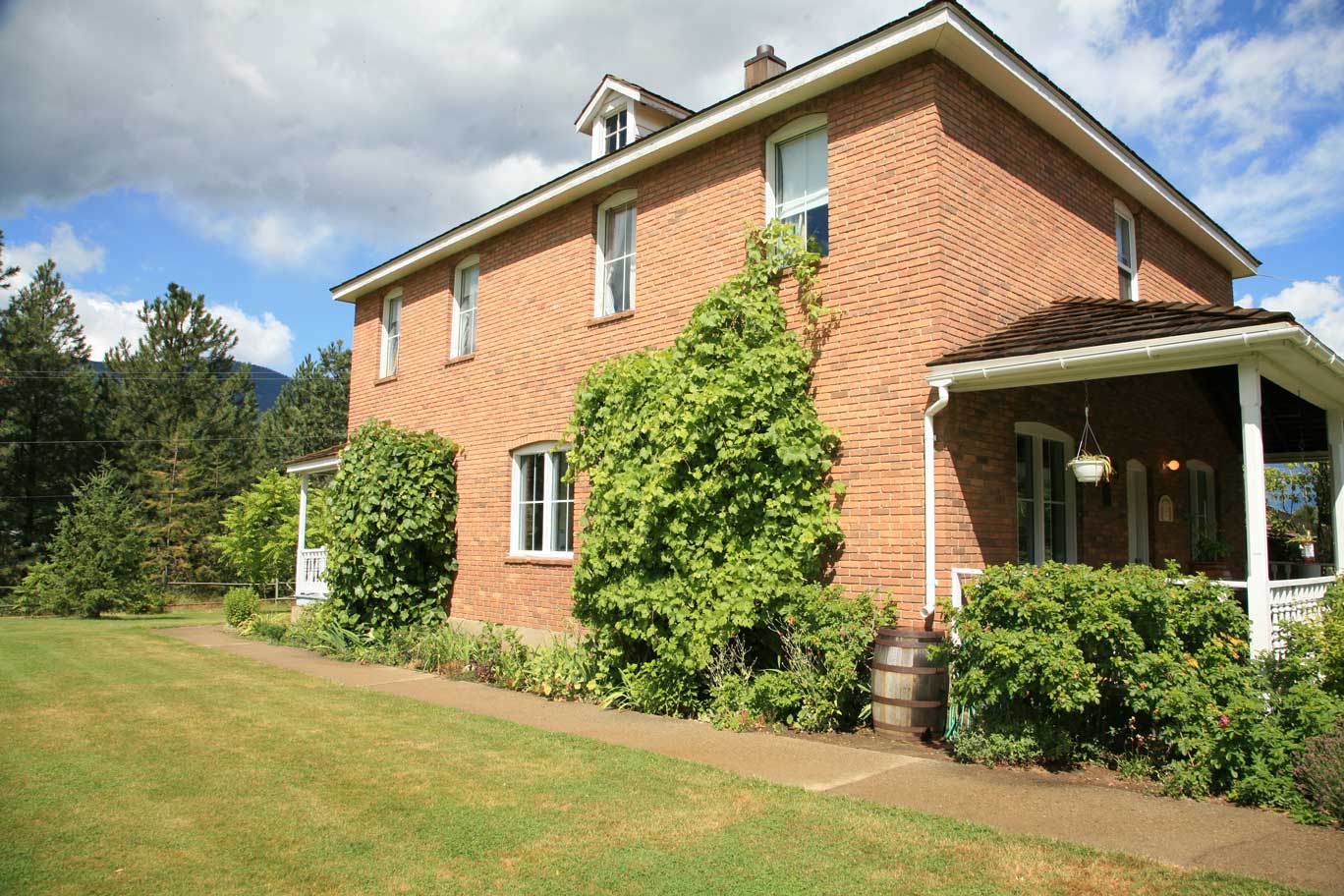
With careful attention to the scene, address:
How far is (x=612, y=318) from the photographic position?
12.2 metres

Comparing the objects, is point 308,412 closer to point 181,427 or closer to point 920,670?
point 181,427

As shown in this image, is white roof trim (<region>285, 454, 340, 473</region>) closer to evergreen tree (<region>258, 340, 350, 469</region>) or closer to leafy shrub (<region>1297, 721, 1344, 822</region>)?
leafy shrub (<region>1297, 721, 1344, 822</region>)

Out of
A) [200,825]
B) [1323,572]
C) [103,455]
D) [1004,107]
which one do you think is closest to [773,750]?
[200,825]

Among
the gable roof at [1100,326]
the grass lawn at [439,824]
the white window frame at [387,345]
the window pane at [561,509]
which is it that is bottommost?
the grass lawn at [439,824]

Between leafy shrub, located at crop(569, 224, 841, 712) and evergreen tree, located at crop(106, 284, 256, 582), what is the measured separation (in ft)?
113

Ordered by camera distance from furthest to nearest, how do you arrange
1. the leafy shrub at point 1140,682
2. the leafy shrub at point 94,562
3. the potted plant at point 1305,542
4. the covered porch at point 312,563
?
the leafy shrub at point 94,562
the covered porch at point 312,563
the potted plant at point 1305,542
the leafy shrub at point 1140,682

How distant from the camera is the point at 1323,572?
13.0 meters

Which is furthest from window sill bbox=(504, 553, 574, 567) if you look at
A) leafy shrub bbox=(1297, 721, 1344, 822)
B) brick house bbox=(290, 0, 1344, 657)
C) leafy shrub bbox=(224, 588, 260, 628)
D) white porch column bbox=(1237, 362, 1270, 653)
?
leafy shrub bbox=(224, 588, 260, 628)

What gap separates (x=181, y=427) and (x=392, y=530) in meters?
32.7

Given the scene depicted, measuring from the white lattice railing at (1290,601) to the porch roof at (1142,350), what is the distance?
1.72 m

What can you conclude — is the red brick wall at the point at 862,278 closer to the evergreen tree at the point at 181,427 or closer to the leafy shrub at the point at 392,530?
the leafy shrub at the point at 392,530

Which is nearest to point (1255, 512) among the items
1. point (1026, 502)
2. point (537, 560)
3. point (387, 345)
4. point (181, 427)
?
point (1026, 502)

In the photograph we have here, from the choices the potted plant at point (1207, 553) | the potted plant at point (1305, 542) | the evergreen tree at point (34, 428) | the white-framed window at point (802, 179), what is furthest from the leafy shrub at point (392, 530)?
the evergreen tree at point (34, 428)

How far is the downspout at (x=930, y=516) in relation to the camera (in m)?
8.28
